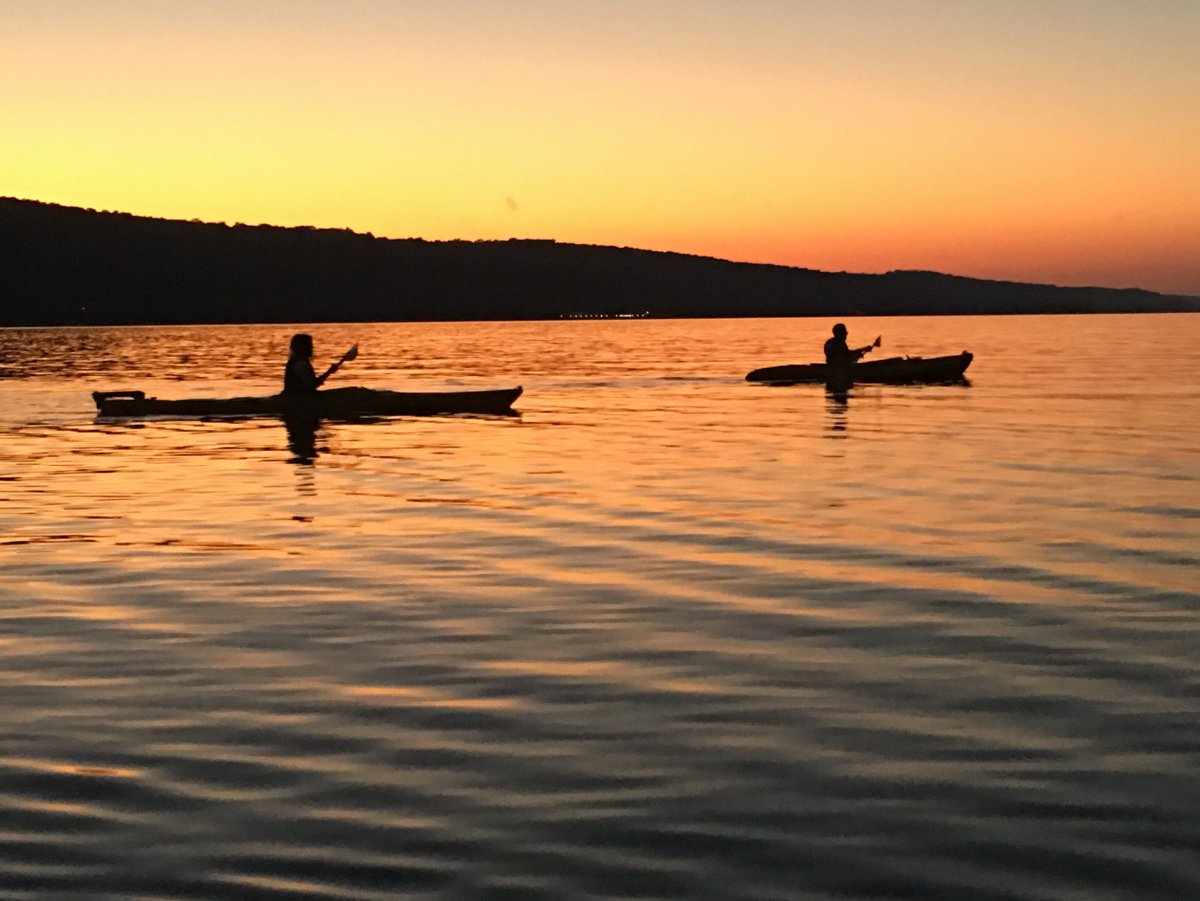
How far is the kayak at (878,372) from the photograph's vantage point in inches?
1652

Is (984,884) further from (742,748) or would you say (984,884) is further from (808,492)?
(808,492)

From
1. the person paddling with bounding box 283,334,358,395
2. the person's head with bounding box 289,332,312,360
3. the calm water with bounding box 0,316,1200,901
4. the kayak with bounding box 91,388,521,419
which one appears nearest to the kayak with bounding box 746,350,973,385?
the kayak with bounding box 91,388,521,419

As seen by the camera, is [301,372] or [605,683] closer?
[605,683]

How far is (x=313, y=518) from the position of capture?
58.8ft

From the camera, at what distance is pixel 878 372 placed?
42.9 meters

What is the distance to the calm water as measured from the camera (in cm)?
632

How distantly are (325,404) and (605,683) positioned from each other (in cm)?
2332

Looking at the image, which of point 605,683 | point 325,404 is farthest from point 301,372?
point 605,683

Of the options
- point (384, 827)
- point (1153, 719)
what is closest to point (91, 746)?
point (384, 827)

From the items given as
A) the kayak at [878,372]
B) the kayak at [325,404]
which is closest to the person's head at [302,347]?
the kayak at [325,404]

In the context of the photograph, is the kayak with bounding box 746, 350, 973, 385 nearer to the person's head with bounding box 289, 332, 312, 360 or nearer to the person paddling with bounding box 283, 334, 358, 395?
the person paddling with bounding box 283, 334, 358, 395

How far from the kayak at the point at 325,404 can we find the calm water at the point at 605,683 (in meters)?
8.87

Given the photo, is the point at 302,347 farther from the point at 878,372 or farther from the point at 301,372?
the point at 878,372

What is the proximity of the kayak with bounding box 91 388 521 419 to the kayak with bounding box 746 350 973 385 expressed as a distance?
10.9 m
